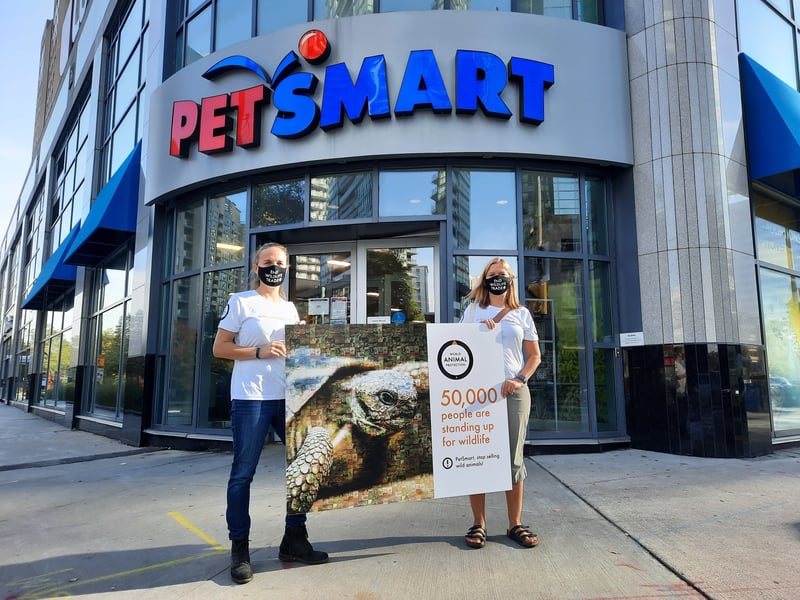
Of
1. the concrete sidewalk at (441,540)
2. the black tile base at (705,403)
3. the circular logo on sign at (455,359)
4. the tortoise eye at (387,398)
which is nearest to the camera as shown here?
the concrete sidewalk at (441,540)

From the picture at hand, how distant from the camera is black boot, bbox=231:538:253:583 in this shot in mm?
2975

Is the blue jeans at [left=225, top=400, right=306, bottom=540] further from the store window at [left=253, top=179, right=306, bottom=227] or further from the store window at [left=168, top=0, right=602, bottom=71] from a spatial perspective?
the store window at [left=168, top=0, right=602, bottom=71]

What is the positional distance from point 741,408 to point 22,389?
96.1 ft

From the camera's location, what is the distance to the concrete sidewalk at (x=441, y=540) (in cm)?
291

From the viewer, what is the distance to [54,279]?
49.4 feet

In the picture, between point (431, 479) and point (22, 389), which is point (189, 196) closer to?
point (431, 479)

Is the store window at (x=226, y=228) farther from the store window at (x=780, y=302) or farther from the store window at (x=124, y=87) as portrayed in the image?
the store window at (x=780, y=302)

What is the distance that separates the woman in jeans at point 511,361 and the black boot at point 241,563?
1333 millimetres

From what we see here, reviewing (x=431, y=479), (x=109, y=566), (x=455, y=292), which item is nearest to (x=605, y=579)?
(x=431, y=479)

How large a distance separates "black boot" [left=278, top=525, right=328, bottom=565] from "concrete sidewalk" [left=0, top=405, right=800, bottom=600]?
0.24ft

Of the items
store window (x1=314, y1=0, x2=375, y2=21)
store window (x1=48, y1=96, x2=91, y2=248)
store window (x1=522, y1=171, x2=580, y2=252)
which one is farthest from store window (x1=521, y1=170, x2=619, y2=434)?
store window (x1=48, y1=96, x2=91, y2=248)

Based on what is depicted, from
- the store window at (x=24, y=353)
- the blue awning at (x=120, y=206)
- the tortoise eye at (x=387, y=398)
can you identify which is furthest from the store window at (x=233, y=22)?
the store window at (x=24, y=353)

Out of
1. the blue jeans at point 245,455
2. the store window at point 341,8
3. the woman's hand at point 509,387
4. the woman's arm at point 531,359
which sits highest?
the store window at point 341,8

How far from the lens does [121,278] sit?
11383 mm
